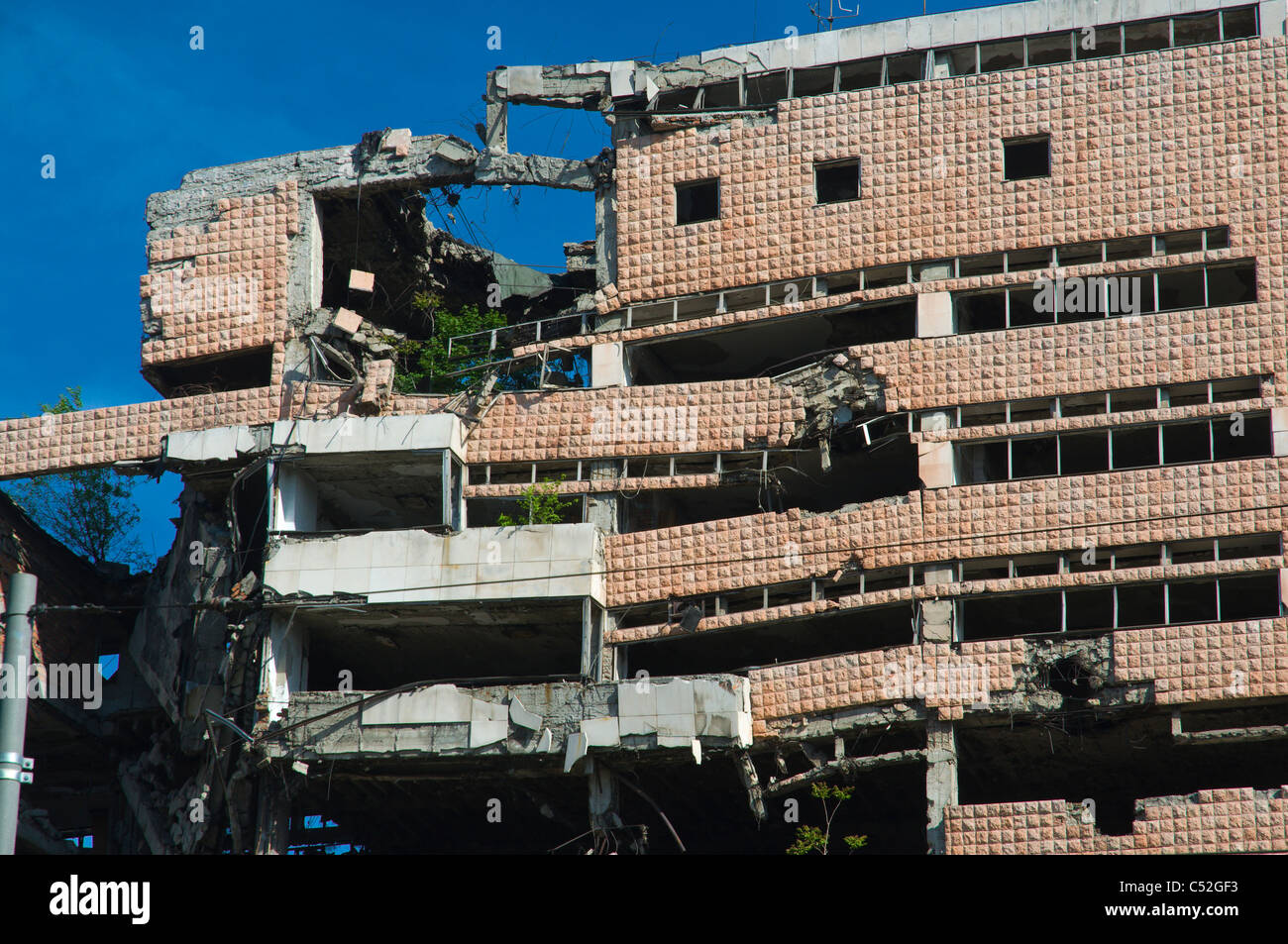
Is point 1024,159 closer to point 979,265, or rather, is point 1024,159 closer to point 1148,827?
point 979,265

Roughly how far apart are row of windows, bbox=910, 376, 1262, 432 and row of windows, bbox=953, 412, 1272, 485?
0.39 meters

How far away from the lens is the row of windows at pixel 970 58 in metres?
31.0

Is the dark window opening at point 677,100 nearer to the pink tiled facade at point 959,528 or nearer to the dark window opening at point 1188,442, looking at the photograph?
the pink tiled facade at point 959,528

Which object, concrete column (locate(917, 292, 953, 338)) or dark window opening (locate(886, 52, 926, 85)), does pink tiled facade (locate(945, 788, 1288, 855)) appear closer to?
concrete column (locate(917, 292, 953, 338))

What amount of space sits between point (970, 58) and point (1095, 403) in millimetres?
7515

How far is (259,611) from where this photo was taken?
1190 inches

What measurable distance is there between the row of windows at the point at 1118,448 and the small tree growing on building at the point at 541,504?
24.1 ft

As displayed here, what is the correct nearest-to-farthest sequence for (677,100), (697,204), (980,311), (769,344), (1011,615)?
(1011,615) → (980,311) → (769,344) → (677,100) → (697,204)

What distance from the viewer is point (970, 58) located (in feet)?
105

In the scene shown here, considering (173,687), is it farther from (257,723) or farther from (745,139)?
(745,139)

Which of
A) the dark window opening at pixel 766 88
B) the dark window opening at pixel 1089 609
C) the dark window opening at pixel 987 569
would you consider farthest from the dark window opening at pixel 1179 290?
the dark window opening at pixel 766 88

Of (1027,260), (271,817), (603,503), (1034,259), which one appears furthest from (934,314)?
(271,817)

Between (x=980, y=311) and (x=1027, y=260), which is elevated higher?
(x=1027, y=260)
